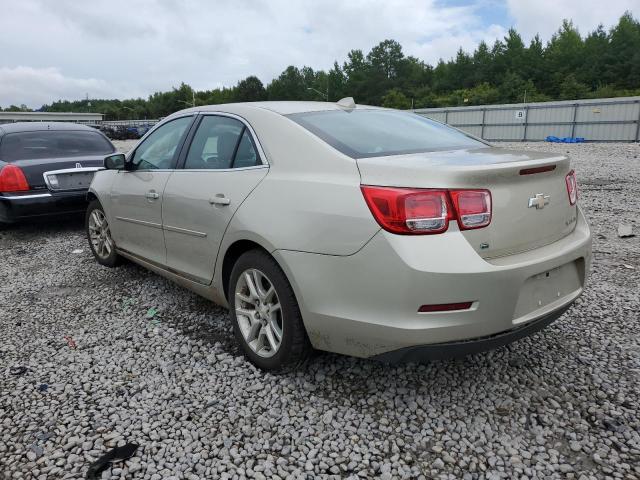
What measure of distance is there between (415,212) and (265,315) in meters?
1.18

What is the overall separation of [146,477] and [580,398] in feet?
7.29

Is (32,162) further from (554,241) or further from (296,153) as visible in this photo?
(554,241)

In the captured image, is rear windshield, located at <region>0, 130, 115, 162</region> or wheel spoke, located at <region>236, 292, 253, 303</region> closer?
wheel spoke, located at <region>236, 292, 253, 303</region>

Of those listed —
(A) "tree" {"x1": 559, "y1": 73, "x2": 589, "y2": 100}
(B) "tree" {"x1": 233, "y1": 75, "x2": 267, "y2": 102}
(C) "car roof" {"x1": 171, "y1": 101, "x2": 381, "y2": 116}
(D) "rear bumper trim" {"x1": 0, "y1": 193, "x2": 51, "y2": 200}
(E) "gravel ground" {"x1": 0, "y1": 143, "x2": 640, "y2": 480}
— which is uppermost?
(B) "tree" {"x1": 233, "y1": 75, "x2": 267, "y2": 102}

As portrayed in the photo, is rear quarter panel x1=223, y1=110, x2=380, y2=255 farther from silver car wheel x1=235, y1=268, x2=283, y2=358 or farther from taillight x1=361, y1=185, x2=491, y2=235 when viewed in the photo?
silver car wheel x1=235, y1=268, x2=283, y2=358

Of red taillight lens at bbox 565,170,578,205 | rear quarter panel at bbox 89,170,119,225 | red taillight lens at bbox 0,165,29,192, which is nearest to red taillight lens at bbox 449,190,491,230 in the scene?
red taillight lens at bbox 565,170,578,205

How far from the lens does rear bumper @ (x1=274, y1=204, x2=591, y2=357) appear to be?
2238 millimetres

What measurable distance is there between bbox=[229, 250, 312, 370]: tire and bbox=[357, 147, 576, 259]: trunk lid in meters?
0.77

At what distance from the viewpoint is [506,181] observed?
2.43 m

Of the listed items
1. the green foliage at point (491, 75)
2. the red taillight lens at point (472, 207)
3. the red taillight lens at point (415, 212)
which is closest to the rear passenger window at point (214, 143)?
the red taillight lens at point (415, 212)

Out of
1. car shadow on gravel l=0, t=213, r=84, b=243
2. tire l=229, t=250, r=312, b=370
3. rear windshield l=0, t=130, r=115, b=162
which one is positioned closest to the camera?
tire l=229, t=250, r=312, b=370

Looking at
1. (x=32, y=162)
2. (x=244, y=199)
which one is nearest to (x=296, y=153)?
(x=244, y=199)

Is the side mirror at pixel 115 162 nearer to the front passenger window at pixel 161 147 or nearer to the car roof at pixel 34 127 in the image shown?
the front passenger window at pixel 161 147

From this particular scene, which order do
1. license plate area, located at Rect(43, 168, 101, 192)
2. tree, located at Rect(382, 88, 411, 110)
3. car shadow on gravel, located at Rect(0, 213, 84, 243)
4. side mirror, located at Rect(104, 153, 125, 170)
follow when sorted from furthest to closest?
tree, located at Rect(382, 88, 411, 110)
car shadow on gravel, located at Rect(0, 213, 84, 243)
license plate area, located at Rect(43, 168, 101, 192)
side mirror, located at Rect(104, 153, 125, 170)
